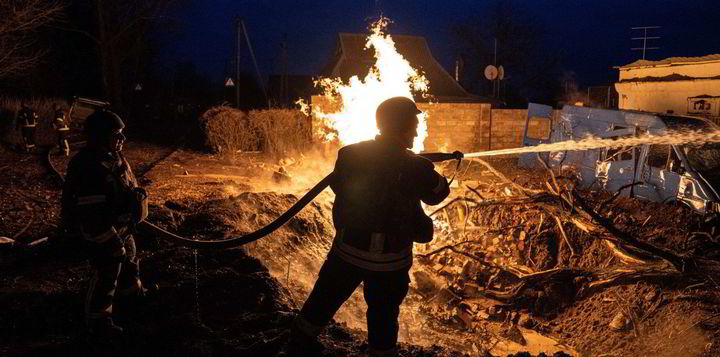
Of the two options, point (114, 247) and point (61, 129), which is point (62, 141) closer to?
point (61, 129)

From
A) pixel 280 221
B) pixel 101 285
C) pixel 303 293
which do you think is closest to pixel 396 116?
pixel 280 221

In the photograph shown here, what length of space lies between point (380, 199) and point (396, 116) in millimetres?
519

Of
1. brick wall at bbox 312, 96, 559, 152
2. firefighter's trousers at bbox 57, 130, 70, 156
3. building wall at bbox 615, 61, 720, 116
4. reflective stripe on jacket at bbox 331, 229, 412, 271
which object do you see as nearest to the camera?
reflective stripe on jacket at bbox 331, 229, 412, 271

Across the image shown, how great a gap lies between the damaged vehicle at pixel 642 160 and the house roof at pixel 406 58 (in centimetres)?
1692

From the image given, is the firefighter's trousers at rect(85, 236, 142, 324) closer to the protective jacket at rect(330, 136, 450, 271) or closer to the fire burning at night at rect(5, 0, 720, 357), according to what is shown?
the fire burning at night at rect(5, 0, 720, 357)

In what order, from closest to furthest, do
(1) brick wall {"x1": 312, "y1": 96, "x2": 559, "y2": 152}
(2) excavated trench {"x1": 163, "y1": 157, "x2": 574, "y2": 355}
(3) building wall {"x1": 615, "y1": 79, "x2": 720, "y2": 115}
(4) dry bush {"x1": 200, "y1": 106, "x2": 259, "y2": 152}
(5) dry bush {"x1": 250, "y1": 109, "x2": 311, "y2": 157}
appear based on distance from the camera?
(2) excavated trench {"x1": 163, "y1": 157, "x2": 574, "y2": 355} < (5) dry bush {"x1": 250, "y1": 109, "x2": 311, "y2": 157} < (1) brick wall {"x1": 312, "y1": 96, "x2": 559, "y2": 152} < (4) dry bush {"x1": 200, "y1": 106, "x2": 259, "y2": 152} < (3) building wall {"x1": 615, "y1": 79, "x2": 720, "y2": 115}

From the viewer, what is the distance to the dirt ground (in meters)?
3.95

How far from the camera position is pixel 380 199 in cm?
298

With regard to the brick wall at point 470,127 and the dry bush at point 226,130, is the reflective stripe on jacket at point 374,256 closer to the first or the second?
the brick wall at point 470,127

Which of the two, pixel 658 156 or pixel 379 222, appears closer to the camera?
pixel 379 222

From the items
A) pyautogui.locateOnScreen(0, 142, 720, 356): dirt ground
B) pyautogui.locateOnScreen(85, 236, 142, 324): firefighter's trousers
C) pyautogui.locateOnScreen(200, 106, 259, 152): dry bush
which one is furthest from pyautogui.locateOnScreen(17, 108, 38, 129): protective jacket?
pyautogui.locateOnScreen(85, 236, 142, 324): firefighter's trousers

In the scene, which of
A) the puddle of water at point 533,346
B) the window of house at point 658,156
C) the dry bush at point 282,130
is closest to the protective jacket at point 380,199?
the puddle of water at point 533,346

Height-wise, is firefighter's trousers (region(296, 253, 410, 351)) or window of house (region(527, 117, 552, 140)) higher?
window of house (region(527, 117, 552, 140))

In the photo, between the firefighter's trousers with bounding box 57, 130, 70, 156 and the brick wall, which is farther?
the brick wall
